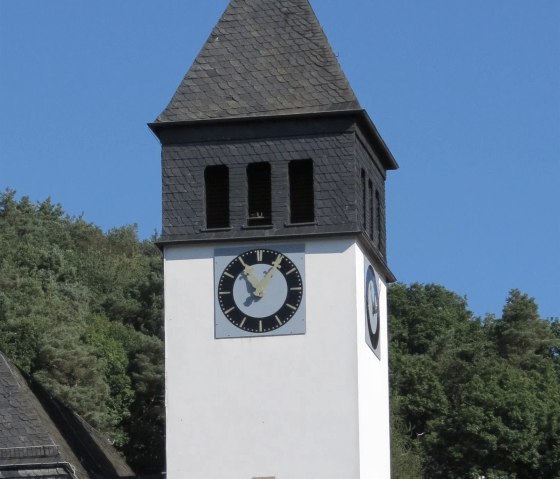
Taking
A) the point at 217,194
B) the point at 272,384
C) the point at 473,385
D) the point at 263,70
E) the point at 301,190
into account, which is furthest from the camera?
the point at 473,385

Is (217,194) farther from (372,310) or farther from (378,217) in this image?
(378,217)

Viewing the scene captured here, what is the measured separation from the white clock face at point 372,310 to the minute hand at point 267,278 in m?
2.14

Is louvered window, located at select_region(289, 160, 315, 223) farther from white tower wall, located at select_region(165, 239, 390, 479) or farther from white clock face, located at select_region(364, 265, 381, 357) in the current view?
white clock face, located at select_region(364, 265, 381, 357)

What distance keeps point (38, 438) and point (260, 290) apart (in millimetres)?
5745

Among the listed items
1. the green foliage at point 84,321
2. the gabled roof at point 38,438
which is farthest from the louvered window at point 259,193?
the green foliage at point 84,321

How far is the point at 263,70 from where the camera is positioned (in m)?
48.5

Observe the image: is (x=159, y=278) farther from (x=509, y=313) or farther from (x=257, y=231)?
(x=257, y=231)

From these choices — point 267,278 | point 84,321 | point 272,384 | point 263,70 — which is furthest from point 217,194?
point 84,321

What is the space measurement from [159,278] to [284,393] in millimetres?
56127

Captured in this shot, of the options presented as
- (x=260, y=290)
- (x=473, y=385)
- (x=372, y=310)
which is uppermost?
(x=473, y=385)

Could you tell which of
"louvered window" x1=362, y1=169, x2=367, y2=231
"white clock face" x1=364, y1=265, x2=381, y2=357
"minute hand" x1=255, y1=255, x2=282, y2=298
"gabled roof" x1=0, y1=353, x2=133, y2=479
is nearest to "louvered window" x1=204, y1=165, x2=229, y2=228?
"minute hand" x1=255, y1=255, x2=282, y2=298

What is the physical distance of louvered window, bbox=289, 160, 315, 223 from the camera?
47000 millimetres

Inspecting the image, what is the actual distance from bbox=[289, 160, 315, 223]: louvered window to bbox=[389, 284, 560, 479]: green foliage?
111 feet

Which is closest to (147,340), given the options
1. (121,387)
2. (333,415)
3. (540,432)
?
(121,387)
